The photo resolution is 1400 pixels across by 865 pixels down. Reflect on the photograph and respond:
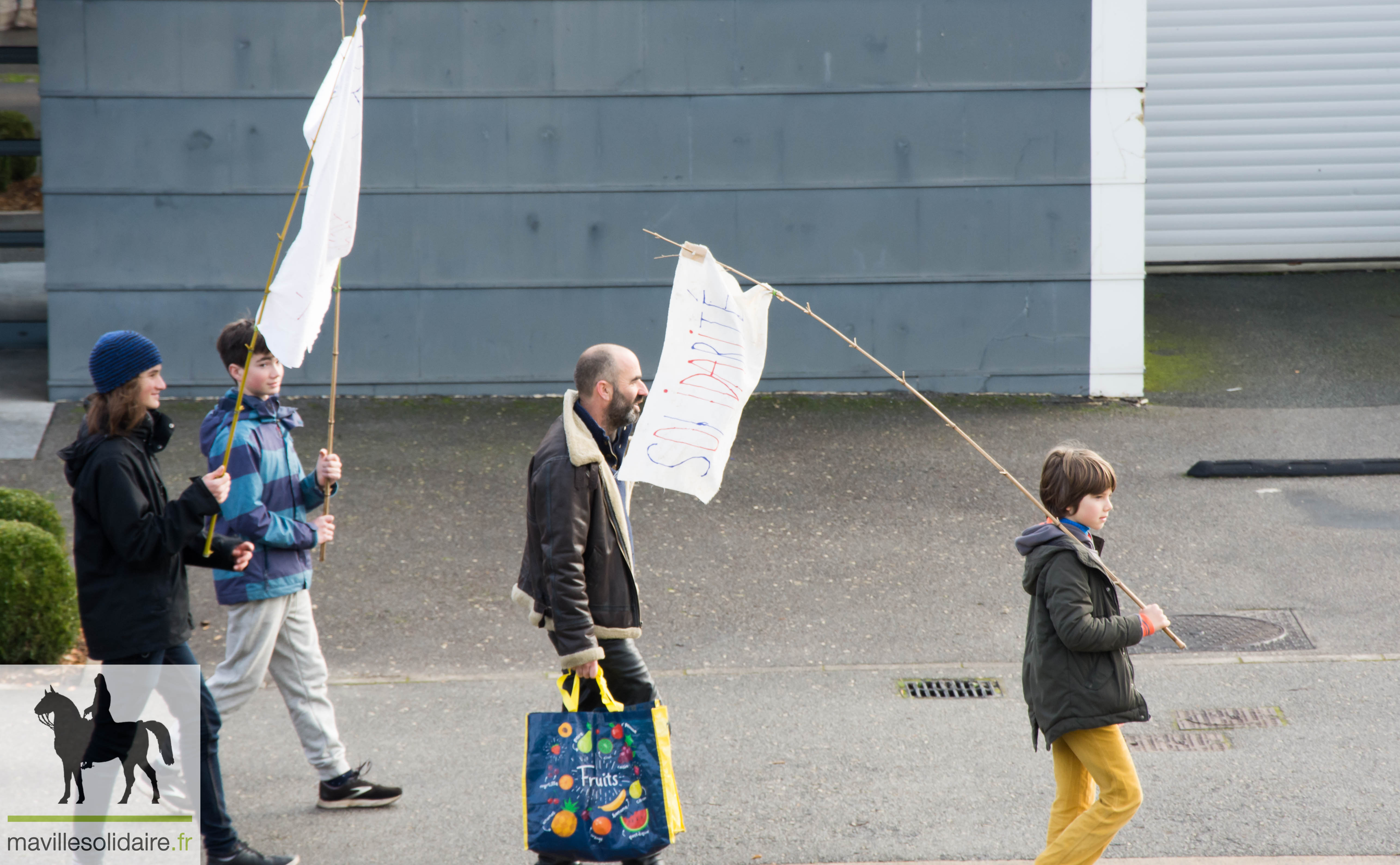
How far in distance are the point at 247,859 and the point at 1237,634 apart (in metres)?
4.84

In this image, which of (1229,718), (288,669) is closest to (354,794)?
(288,669)

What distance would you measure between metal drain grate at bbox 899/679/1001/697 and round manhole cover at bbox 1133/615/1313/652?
92 cm

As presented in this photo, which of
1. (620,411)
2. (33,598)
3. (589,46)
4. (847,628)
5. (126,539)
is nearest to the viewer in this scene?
(126,539)

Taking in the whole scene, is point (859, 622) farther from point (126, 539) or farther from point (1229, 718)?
point (126, 539)

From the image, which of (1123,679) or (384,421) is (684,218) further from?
(1123,679)

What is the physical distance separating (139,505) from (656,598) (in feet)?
11.7

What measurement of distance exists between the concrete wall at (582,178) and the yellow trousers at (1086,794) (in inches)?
280

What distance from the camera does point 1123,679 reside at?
402cm

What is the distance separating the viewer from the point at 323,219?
464cm

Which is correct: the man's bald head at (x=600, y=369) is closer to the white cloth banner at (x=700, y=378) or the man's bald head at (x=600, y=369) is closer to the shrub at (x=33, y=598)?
the white cloth banner at (x=700, y=378)

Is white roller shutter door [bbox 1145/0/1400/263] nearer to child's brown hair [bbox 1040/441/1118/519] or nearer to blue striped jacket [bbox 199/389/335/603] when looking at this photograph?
child's brown hair [bbox 1040/441/1118/519]

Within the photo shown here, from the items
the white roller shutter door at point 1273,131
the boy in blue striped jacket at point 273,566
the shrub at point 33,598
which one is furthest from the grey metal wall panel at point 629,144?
the boy in blue striped jacket at point 273,566

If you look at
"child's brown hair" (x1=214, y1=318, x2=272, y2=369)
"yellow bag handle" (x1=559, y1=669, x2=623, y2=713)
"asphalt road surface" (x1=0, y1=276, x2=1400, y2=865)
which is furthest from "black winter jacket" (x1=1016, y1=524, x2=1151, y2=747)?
"child's brown hair" (x1=214, y1=318, x2=272, y2=369)

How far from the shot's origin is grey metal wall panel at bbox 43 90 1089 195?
10656mm
